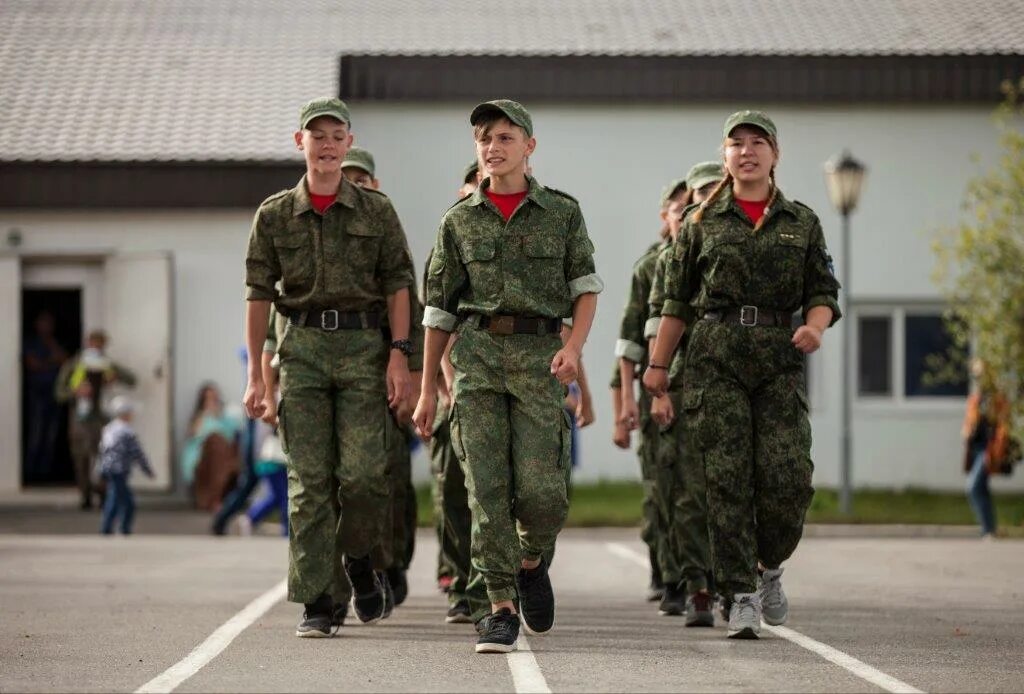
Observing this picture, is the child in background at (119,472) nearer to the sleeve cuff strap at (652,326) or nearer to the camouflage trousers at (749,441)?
the sleeve cuff strap at (652,326)

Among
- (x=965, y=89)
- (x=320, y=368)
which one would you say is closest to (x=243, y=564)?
(x=320, y=368)

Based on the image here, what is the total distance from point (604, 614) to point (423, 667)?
278 centimetres

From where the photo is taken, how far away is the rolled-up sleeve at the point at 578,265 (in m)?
8.37

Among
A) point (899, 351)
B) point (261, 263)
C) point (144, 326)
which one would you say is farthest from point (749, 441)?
point (899, 351)

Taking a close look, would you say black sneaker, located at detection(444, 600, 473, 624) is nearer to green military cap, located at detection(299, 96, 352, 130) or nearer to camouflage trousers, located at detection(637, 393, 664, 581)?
camouflage trousers, located at detection(637, 393, 664, 581)

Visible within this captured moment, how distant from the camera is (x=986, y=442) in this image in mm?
18250

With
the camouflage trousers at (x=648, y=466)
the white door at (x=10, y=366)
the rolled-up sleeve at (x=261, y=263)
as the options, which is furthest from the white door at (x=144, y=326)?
the rolled-up sleeve at (x=261, y=263)

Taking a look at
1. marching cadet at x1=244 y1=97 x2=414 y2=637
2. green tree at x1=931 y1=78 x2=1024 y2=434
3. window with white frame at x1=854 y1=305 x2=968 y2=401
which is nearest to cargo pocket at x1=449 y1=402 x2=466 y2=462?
marching cadet at x1=244 y1=97 x2=414 y2=637

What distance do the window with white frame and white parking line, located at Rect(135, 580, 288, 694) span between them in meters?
15.0

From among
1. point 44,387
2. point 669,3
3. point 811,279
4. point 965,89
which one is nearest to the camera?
point 811,279

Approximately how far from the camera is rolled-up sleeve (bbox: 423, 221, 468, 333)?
8359 mm

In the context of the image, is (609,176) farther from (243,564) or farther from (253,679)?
(253,679)

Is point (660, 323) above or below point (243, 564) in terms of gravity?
above

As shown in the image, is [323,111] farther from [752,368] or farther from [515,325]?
[752,368]
